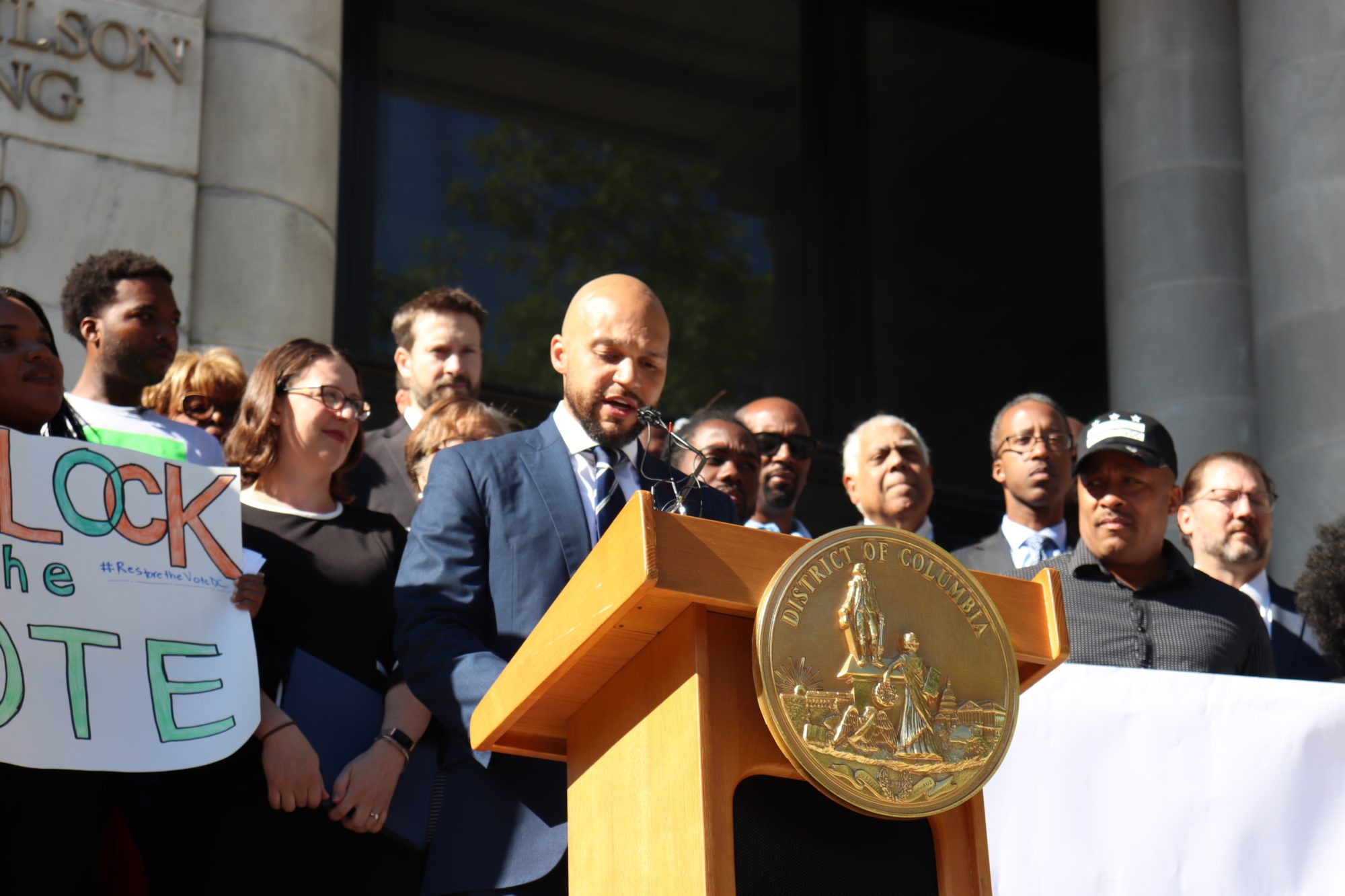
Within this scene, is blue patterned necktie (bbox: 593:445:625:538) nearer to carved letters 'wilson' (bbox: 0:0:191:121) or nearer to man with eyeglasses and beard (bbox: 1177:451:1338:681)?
man with eyeglasses and beard (bbox: 1177:451:1338:681)

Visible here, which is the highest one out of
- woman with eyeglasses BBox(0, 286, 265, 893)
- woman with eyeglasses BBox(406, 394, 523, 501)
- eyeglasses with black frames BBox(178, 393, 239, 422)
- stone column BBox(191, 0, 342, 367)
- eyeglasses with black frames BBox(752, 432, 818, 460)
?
stone column BBox(191, 0, 342, 367)

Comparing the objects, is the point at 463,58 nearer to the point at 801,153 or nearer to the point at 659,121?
the point at 659,121

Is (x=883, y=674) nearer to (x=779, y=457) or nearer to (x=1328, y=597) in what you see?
(x=1328, y=597)

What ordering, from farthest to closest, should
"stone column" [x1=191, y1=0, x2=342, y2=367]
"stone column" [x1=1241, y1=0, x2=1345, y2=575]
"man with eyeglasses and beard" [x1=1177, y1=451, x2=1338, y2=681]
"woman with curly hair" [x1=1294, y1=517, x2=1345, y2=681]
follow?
1. "stone column" [x1=1241, y1=0, x2=1345, y2=575]
2. "stone column" [x1=191, y1=0, x2=342, y2=367]
3. "man with eyeglasses and beard" [x1=1177, y1=451, x2=1338, y2=681]
4. "woman with curly hair" [x1=1294, y1=517, x2=1345, y2=681]

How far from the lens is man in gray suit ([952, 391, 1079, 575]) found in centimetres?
576

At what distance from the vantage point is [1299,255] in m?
8.12

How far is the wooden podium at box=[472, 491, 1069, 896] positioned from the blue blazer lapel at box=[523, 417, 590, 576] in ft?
2.21

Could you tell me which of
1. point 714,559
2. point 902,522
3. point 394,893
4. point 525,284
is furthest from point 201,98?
point 714,559

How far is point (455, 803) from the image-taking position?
3.06 meters

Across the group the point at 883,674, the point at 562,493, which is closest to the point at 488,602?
the point at 562,493

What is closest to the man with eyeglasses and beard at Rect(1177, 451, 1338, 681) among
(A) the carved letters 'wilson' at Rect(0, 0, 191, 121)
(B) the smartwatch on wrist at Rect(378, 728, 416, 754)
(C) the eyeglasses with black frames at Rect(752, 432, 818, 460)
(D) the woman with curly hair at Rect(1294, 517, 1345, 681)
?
(D) the woman with curly hair at Rect(1294, 517, 1345, 681)

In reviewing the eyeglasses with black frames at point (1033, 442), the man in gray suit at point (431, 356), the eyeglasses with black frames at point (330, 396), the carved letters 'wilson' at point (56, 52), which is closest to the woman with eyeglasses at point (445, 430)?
the man in gray suit at point (431, 356)

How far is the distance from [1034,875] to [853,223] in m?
6.95

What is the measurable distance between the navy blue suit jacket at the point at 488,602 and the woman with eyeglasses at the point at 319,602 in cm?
48
